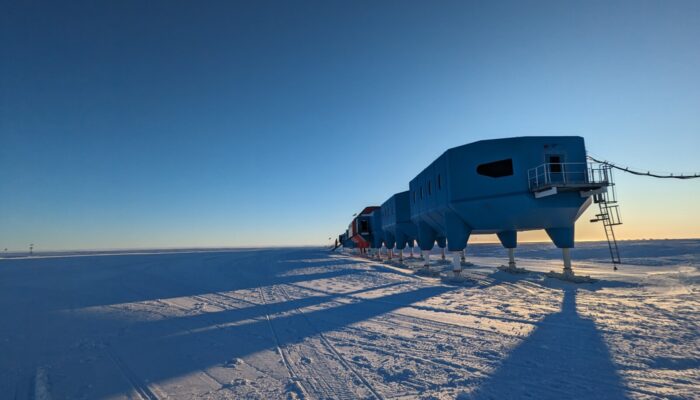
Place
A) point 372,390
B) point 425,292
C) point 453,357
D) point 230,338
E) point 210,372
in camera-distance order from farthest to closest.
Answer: point 425,292 → point 230,338 → point 453,357 → point 210,372 → point 372,390

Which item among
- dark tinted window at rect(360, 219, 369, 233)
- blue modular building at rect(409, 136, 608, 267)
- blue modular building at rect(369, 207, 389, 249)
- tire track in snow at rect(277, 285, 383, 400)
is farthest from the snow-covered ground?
dark tinted window at rect(360, 219, 369, 233)

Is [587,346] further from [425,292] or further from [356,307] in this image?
[425,292]

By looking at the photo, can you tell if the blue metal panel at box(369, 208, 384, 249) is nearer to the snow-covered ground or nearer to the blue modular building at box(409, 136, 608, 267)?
the blue modular building at box(409, 136, 608, 267)

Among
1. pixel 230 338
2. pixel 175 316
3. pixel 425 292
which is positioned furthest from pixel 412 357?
pixel 425 292

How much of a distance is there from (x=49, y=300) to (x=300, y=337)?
1334cm

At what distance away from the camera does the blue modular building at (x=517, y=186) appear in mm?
18297

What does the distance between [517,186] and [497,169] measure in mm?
1677

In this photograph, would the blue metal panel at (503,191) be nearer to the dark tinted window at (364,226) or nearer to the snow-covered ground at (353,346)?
the snow-covered ground at (353,346)

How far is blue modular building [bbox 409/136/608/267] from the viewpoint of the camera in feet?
60.0

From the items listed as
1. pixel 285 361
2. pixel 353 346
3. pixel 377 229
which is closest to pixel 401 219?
pixel 377 229

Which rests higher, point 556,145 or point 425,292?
point 556,145

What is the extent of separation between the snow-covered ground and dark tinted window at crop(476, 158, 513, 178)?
307 inches

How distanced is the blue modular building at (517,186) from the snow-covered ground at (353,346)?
5659 millimetres

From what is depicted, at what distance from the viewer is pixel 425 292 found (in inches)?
607
